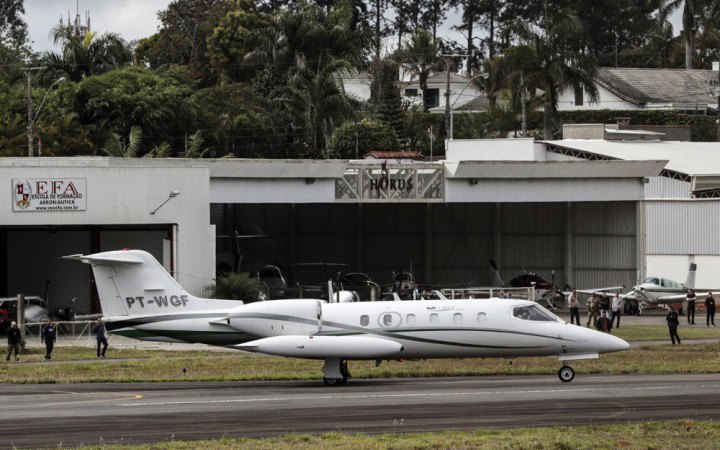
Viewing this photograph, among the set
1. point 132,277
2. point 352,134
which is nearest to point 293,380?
point 132,277

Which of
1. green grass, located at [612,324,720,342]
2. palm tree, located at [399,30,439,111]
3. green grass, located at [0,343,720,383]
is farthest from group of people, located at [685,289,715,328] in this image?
palm tree, located at [399,30,439,111]

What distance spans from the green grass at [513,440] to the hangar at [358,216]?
102 ft

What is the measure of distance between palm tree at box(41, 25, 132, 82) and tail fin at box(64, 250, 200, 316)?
55248mm

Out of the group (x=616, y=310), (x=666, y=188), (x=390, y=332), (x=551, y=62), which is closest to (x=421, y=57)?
(x=551, y=62)

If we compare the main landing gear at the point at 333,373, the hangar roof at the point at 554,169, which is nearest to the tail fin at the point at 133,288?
the main landing gear at the point at 333,373

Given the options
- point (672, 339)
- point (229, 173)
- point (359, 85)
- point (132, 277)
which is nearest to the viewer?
point (132, 277)

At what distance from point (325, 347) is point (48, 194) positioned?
80.7 feet

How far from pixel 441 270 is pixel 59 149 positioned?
2567 centimetres

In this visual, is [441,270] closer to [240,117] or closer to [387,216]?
[387,216]

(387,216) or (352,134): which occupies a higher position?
(352,134)

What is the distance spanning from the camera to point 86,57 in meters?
90.1

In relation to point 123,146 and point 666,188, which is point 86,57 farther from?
point 666,188

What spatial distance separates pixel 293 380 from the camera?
117 feet

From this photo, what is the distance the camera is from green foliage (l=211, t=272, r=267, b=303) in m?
54.9
